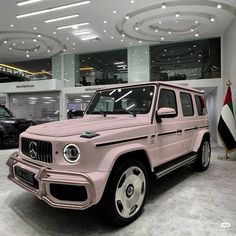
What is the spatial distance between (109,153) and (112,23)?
7.85m

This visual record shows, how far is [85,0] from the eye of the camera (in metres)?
7.23

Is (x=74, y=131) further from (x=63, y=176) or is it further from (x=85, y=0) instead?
(x=85, y=0)

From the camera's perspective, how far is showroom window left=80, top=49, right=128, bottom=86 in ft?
42.0

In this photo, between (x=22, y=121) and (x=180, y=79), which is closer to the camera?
(x=22, y=121)

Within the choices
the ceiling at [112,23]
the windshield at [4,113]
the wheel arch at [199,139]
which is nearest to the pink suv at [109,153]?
the wheel arch at [199,139]

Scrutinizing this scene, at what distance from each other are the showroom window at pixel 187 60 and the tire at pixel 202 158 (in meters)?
6.46

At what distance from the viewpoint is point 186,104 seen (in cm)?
422

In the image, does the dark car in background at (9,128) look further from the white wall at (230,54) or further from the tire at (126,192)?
the white wall at (230,54)

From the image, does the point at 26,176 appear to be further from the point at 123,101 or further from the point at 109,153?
the point at 123,101

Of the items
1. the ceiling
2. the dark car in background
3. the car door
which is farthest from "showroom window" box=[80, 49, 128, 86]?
the car door

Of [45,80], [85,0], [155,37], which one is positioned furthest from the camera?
[45,80]

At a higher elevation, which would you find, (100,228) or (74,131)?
(74,131)

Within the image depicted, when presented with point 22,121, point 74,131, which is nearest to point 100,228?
point 74,131

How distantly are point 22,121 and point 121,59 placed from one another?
6.91m
